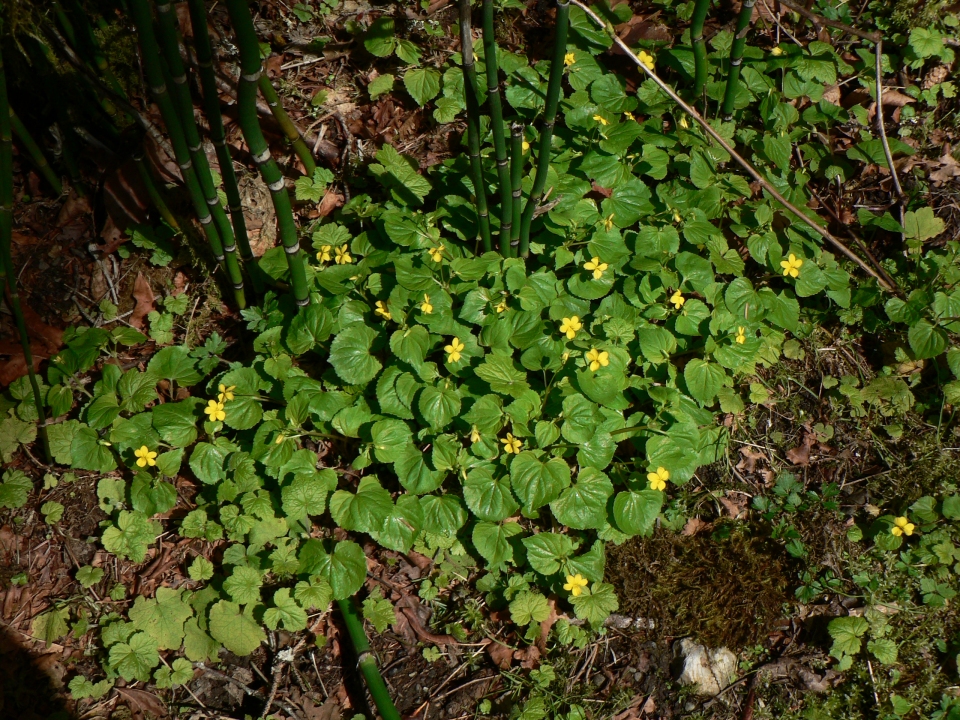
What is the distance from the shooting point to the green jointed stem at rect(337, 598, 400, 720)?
251 centimetres

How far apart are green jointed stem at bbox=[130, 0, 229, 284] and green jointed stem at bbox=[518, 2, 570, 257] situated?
1.24 metres

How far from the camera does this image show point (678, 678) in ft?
8.72

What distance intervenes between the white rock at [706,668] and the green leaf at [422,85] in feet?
8.81

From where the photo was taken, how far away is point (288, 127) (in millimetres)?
3062

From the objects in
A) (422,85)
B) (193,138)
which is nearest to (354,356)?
(193,138)

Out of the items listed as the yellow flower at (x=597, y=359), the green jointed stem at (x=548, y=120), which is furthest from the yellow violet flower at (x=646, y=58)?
the yellow flower at (x=597, y=359)

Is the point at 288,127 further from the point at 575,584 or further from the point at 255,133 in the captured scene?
the point at 575,584

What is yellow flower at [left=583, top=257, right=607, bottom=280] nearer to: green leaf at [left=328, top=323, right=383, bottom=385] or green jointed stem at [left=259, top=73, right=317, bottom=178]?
green leaf at [left=328, top=323, right=383, bottom=385]

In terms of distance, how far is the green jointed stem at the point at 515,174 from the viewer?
7.64 feet

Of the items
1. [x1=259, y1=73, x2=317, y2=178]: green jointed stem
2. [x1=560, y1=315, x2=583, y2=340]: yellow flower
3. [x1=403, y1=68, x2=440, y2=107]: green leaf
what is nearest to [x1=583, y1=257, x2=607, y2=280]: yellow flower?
[x1=560, y1=315, x2=583, y2=340]: yellow flower

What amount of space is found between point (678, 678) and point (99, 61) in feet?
11.6

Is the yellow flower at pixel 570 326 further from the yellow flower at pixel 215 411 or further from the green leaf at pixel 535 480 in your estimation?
the yellow flower at pixel 215 411

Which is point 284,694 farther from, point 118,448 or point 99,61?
point 99,61

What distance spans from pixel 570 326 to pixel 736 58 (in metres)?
1.49
